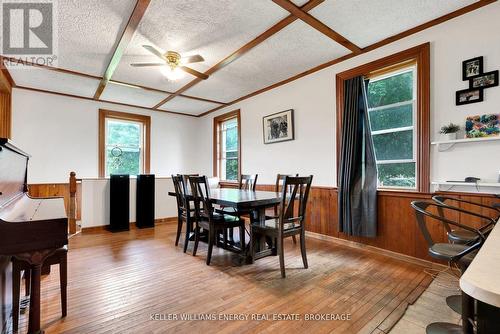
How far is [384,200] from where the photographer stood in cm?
303

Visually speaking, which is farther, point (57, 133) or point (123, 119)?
point (123, 119)

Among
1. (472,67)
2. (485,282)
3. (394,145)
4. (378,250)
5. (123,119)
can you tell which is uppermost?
(123,119)

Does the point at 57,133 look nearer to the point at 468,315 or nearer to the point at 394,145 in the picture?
the point at 394,145

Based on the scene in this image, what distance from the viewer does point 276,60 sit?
3.55 m

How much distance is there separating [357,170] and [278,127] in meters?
1.74

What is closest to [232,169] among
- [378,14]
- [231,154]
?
[231,154]

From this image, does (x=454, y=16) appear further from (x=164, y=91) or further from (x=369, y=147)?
(x=164, y=91)

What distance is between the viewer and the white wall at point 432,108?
235 cm

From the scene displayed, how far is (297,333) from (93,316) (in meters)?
1.47

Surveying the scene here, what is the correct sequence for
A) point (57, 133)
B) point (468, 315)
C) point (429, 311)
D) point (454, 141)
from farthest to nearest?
point (57, 133), point (454, 141), point (429, 311), point (468, 315)

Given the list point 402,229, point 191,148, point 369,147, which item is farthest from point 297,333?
point 191,148

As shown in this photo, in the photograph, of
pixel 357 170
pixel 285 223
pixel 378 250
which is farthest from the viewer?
pixel 357 170

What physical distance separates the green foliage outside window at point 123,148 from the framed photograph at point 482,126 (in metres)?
5.99
